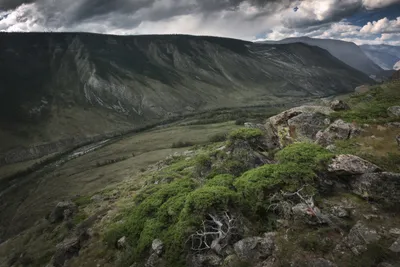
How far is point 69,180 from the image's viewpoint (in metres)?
111

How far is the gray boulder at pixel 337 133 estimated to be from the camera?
30186mm

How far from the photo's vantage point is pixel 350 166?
80.5 feet

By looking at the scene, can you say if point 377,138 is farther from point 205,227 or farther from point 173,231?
point 173,231

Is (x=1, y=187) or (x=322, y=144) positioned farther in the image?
(x=1, y=187)

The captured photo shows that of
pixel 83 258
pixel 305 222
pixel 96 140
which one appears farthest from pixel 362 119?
pixel 96 140

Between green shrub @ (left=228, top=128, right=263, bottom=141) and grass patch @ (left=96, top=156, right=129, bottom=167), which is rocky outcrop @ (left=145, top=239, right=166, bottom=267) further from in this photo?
grass patch @ (left=96, top=156, right=129, bottom=167)

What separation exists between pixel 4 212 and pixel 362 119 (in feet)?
351

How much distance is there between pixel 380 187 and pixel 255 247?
32.1 feet

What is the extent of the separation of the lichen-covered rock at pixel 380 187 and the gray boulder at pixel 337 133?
7.18 metres

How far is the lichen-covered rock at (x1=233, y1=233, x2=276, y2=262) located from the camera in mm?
20656

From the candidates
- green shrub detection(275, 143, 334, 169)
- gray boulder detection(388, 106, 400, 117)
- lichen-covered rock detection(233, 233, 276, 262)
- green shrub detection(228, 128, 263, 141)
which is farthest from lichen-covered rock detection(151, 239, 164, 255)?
gray boulder detection(388, 106, 400, 117)

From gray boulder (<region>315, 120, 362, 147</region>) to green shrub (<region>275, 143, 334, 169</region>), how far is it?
385 centimetres

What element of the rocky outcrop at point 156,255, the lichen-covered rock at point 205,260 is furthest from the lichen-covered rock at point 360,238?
the rocky outcrop at point 156,255

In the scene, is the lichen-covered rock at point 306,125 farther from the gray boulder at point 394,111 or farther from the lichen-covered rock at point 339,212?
the lichen-covered rock at point 339,212
